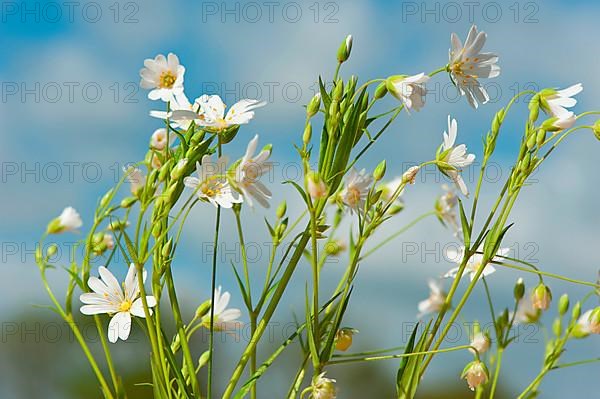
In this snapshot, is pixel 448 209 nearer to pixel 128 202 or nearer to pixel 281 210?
pixel 281 210

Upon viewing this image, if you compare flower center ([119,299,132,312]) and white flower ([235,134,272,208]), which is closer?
white flower ([235,134,272,208])

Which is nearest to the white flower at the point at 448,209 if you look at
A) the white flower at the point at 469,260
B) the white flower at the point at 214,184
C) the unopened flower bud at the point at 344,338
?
the white flower at the point at 469,260

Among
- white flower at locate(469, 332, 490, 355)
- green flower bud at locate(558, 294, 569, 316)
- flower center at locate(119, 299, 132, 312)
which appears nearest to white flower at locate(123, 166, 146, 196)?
flower center at locate(119, 299, 132, 312)

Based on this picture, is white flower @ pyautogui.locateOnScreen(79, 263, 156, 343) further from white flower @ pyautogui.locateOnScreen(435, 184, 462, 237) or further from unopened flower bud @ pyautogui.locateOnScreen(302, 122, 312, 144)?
white flower @ pyautogui.locateOnScreen(435, 184, 462, 237)

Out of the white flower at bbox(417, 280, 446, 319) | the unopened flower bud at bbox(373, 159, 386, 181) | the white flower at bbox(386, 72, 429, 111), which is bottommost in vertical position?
the white flower at bbox(417, 280, 446, 319)

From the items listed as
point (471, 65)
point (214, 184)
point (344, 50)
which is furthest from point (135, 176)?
point (471, 65)

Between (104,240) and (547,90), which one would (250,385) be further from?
(547,90)

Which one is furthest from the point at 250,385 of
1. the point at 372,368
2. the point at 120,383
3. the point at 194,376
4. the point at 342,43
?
the point at 372,368
